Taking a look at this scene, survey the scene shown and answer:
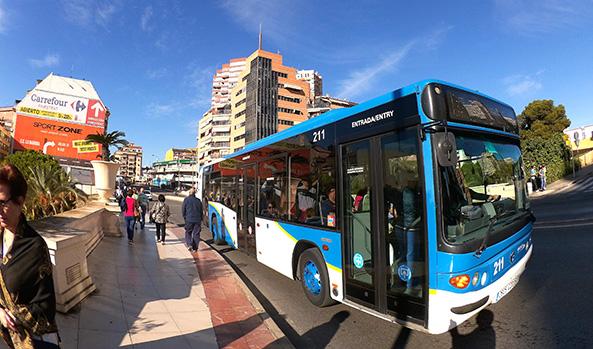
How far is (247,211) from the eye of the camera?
8484mm

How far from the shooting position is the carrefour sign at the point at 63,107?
1480 inches

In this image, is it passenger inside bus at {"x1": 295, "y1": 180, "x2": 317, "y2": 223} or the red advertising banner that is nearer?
passenger inside bus at {"x1": 295, "y1": 180, "x2": 317, "y2": 223}

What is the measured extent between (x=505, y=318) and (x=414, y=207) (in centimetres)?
231

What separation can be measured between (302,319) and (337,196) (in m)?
1.96

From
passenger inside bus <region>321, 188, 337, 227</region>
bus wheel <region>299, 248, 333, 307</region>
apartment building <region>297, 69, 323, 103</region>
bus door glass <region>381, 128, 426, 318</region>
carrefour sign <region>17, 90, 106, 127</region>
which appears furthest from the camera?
apartment building <region>297, 69, 323, 103</region>

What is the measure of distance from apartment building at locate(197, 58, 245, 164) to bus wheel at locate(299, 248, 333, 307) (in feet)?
293

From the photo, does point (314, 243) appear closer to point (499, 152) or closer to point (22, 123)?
point (499, 152)

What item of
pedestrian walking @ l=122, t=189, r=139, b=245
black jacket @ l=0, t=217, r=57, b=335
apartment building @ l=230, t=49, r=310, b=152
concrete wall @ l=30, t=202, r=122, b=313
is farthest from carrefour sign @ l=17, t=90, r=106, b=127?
black jacket @ l=0, t=217, r=57, b=335

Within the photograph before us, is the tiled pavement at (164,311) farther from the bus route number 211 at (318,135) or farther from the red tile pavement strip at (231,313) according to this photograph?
the bus route number 211 at (318,135)

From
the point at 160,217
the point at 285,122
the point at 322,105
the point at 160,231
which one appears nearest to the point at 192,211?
the point at 160,217

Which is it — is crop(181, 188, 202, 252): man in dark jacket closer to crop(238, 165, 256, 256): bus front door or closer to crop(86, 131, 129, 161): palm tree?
crop(238, 165, 256, 256): bus front door

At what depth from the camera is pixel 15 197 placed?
2.13 meters

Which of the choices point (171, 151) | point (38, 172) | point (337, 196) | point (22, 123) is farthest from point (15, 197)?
point (171, 151)

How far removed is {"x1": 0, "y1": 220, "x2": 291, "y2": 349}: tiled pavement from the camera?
3.98 meters
